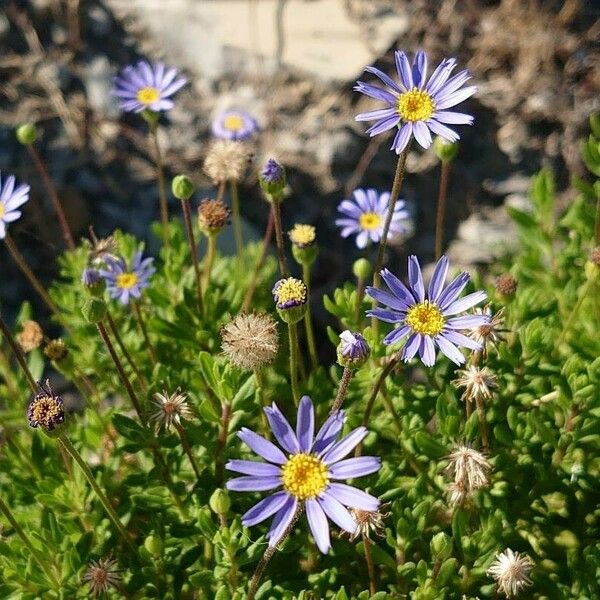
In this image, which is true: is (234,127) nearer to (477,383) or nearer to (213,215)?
(213,215)

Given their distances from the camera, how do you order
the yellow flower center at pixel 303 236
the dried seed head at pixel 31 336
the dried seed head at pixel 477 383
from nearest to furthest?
the dried seed head at pixel 477 383
the yellow flower center at pixel 303 236
the dried seed head at pixel 31 336

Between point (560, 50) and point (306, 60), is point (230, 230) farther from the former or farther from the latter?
point (560, 50)

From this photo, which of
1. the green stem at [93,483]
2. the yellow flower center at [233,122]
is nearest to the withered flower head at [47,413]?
the green stem at [93,483]

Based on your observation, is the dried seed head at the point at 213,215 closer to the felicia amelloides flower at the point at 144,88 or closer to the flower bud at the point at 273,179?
the flower bud at the point at 273,179

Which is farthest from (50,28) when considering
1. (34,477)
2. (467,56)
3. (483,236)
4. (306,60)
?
(34,477)

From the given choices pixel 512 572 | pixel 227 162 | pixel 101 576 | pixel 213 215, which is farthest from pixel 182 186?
pixel 512 572
